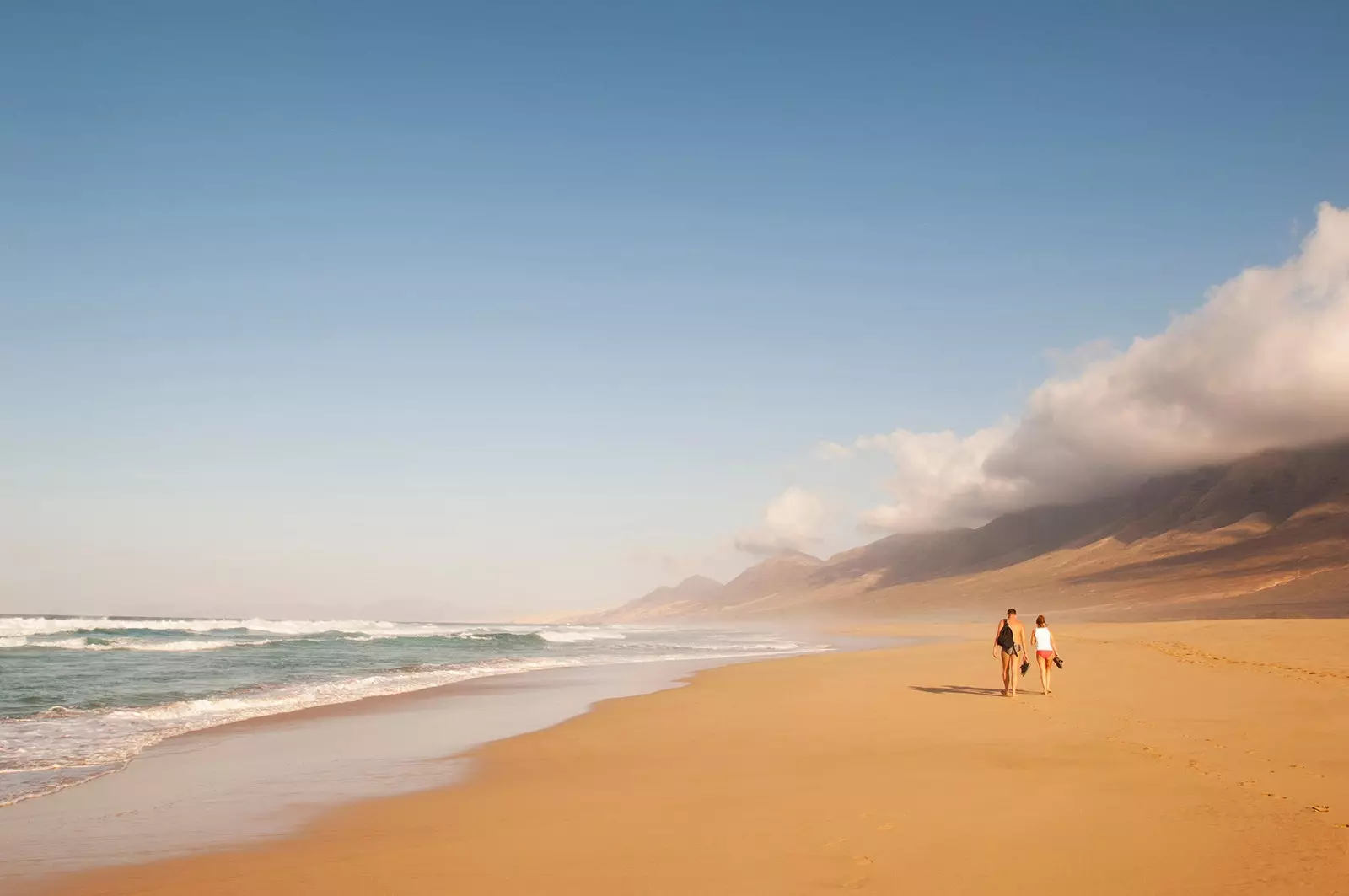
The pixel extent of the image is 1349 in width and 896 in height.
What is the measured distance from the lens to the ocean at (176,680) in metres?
13.4

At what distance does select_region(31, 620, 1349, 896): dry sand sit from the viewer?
259 inches

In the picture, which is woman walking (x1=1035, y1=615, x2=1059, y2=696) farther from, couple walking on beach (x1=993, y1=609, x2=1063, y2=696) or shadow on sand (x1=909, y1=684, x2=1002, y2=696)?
shadow on sand (x1=909, y1=684, x2=1002, y2=696)

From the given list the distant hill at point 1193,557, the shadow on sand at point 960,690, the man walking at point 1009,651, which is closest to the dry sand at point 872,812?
the man walking at point 1009,651

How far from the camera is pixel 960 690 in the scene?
19406 mm

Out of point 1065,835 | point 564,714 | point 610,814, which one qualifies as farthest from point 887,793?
point 564,714

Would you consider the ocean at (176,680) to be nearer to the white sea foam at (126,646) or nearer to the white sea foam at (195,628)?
the white sea foam at (126,646)

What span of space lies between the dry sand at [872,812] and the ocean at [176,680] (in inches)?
215

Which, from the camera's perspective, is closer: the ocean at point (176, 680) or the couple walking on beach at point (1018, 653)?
the ocean at point (176, 680)

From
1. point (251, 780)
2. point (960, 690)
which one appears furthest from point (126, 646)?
point (960, 690)

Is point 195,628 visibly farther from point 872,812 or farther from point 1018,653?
point 872,812

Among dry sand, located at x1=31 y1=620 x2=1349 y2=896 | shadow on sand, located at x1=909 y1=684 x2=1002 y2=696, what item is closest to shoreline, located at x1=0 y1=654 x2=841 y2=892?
dry sand, located at x1=31 y1=620 x2=1349 y2=896

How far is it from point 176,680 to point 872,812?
2259cm

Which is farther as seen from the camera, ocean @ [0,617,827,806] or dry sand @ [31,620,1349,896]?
ocean @ [0,617,827,806]

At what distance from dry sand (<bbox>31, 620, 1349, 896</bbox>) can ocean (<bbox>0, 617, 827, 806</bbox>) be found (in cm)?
547
